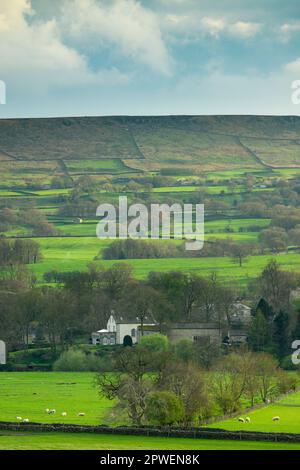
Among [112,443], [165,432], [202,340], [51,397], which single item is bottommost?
[112,443]

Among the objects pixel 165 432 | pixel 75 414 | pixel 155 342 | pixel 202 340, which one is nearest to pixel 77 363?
pixel 155 342

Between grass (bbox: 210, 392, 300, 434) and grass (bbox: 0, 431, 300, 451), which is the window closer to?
grass (bbox: 210, 392, 300, 434)

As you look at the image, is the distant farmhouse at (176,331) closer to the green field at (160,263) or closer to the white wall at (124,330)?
the white wall at (124,330)

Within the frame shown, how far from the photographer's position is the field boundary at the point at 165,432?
58406 millimetres

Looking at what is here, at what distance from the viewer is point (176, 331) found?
10438cm

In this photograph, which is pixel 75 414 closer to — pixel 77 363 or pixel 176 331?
pixel 77 363

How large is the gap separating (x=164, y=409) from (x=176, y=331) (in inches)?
1674

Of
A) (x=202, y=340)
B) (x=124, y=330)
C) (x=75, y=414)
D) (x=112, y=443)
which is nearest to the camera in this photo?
(x=112, y=443)

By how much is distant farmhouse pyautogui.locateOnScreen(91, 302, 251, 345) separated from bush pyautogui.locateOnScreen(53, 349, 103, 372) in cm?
884

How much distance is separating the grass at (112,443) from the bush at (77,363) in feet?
108

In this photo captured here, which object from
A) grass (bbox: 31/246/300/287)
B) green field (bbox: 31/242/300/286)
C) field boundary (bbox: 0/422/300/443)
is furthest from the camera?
green field (bbox: 31/242/300/286)

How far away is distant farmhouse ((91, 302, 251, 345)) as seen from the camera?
104 metres

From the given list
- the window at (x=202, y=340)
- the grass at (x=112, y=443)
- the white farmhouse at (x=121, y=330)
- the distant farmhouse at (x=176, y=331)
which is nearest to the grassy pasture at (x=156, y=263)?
the distant farmhouse at (x=176, y=331)

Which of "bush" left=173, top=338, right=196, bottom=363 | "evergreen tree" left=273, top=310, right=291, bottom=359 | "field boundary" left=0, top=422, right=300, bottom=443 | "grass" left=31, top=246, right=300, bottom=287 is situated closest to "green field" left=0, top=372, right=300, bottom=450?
"field boundary" left=0, top=422, right=300, bottom=443
